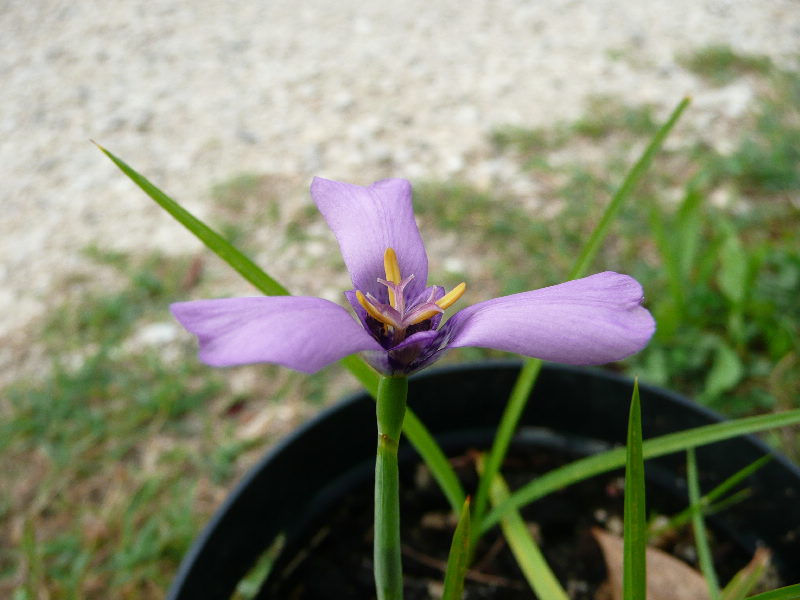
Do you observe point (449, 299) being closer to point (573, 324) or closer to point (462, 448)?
point (573, 324)

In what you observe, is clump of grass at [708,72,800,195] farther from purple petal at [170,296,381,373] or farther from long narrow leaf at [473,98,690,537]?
purple petal at [170,296,381,373]

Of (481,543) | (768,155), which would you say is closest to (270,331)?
(481,543)

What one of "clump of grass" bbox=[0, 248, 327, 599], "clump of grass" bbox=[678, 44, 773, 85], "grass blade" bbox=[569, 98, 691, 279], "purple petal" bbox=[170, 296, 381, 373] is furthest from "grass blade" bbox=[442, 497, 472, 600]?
"clump of grass" bbox=[678, 44, 773, 85]

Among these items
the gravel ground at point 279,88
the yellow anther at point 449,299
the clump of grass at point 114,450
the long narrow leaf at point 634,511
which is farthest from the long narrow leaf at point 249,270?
the gravel ground at point 279,88

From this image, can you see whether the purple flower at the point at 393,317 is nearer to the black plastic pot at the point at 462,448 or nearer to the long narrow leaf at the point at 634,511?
the long narrow leaf at the point at 634,511

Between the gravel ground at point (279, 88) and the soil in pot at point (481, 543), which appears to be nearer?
the soil in pot at point (481, 543)

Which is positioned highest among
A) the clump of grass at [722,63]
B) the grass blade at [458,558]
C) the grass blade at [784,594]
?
the grass blade at [458,558]
